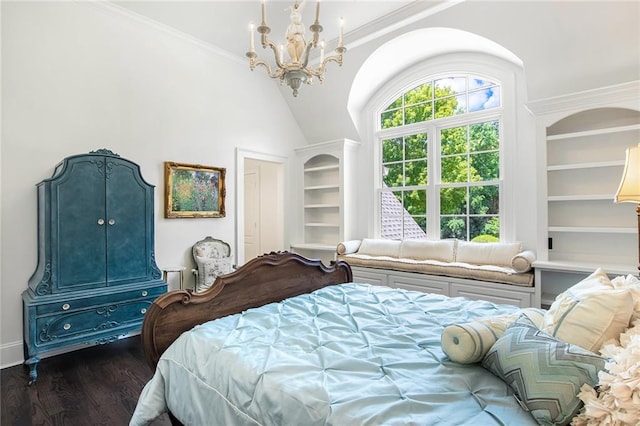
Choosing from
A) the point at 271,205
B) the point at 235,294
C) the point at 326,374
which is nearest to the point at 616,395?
the point at 326,374

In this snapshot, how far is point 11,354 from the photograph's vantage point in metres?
2.84

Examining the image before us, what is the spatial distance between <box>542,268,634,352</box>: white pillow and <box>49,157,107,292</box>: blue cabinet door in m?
3.35

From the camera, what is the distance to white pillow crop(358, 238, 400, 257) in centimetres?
455

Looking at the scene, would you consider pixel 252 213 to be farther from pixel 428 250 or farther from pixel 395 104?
pixel 428 250

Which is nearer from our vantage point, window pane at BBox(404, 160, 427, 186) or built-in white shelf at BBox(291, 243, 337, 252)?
window pane at BBox(404, 160, 427, 186)

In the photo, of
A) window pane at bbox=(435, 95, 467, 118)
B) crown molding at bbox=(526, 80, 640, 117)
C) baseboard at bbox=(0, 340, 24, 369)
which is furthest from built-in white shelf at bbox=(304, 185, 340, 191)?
baseboard at bbox=(0, 340, 24, 369)

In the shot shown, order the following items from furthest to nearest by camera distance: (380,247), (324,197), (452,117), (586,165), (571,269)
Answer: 1. (324,197)
2. (380,247)
3. (452,117)
4. (586,165)
5. (571,269)

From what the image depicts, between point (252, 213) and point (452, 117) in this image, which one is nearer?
point (452, 117)

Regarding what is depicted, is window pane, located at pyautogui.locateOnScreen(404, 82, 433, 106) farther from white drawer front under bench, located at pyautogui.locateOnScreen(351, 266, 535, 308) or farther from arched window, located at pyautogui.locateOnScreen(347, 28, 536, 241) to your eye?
white drawer front under bench, located at pyautogui.locateOnScreen(351, 266, 535, 308)

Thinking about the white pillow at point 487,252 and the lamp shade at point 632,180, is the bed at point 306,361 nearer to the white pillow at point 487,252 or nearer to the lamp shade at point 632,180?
the lamp shade at point 632,180

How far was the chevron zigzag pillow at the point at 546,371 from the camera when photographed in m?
0.98

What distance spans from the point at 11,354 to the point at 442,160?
5110mm

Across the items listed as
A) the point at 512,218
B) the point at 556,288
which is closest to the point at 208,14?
the point at 512,218

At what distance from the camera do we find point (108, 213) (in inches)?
119
